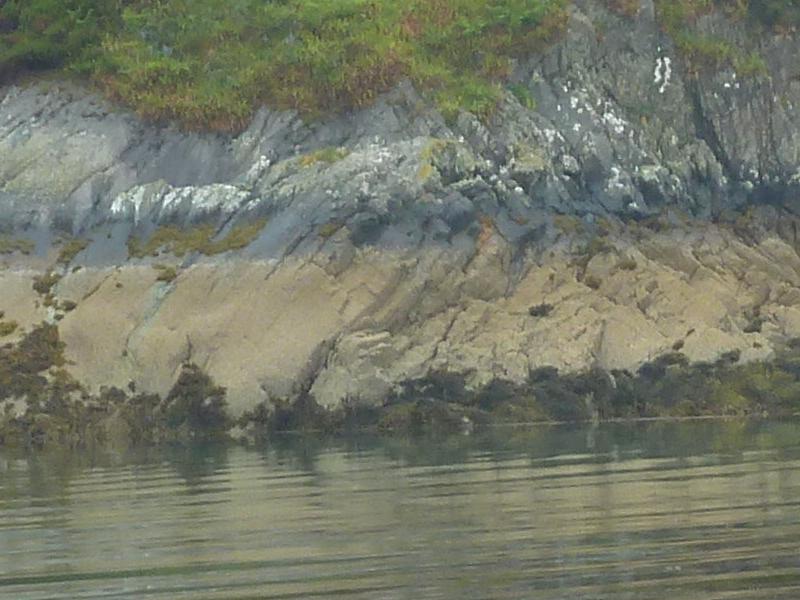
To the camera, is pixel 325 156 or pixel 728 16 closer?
pixel 325 156

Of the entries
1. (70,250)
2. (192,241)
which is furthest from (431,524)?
(70,250)

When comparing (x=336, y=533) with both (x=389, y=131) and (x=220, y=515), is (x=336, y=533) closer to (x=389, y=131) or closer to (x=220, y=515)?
(x=220, y=515)

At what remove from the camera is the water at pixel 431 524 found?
13.5 meters

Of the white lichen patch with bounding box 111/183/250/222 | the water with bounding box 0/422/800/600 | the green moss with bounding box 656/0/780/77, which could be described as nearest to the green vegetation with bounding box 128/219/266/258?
the white lichen patch with bounding box 111/183/250/222

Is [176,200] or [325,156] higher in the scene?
[325,156]

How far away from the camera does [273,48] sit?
41781 millimetres

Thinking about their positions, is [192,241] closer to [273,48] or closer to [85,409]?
[85,409]

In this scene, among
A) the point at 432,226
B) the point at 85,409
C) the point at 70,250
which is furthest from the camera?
the point at 70,250

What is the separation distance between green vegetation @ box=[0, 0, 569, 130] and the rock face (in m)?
0.60

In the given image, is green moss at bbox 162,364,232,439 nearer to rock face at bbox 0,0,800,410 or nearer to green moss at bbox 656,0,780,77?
rock face at bbox 0,0,800,410

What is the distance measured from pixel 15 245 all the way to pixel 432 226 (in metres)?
8.53

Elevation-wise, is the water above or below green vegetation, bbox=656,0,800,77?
below

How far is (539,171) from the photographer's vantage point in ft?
126

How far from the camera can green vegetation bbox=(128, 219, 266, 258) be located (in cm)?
3775
